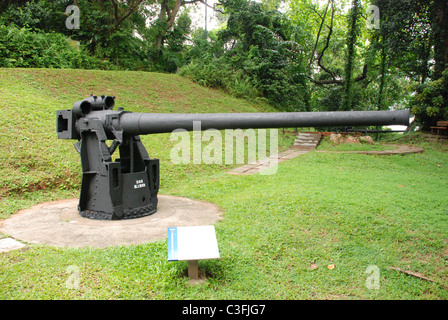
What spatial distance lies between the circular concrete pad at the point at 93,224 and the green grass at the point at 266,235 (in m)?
0.29

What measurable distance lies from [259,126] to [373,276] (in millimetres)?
1780

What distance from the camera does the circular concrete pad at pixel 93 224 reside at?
418 centimetres

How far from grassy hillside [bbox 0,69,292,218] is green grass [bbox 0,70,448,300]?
40mm

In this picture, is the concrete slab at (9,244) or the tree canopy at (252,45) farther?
the tree canopy at (252,45)

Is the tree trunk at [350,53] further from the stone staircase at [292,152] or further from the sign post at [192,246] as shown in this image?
the sign post at [192,246]

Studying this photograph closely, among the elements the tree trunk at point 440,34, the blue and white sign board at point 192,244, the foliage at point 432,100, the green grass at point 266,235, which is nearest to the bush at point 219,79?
the foliage at point 432,100

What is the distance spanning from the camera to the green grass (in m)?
3.16

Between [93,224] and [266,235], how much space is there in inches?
87.2

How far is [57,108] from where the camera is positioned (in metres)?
10.6

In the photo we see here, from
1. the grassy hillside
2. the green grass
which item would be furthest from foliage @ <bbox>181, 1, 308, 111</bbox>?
the green grass

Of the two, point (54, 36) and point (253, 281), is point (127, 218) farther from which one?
point (54, 36)
